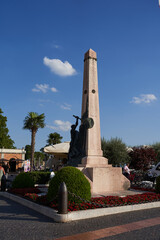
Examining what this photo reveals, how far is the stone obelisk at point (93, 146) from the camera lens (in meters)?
10.0

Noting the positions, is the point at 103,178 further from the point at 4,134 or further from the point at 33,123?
the point at 4,134

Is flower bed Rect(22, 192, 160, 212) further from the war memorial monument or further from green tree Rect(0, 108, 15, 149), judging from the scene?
green tree Rect(0, 108, 15, 149)

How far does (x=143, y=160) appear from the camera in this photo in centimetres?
2703

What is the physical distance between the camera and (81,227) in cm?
502

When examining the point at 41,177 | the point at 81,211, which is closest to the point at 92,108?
the point at 41,177

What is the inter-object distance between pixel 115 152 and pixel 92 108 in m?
17.2

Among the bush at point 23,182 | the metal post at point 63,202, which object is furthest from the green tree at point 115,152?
the metal post at point 63,202

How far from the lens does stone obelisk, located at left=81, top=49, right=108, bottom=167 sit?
11.3m

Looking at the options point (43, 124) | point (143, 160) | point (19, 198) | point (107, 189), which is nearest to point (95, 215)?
point (19, 198)

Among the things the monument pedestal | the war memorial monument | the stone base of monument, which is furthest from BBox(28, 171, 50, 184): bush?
the monument pedestal

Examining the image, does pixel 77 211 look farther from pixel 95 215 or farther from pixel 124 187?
pixel 124 187

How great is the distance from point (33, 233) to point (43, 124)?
97.7ft

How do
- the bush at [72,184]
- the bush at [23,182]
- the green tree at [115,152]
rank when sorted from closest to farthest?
the bush at [72,184], the bush at [23,182], the green tree at [115,152]

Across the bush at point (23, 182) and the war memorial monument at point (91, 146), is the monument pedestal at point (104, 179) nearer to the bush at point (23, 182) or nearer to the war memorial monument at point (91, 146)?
the war memorial monument at point (91, 146)
